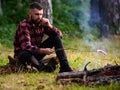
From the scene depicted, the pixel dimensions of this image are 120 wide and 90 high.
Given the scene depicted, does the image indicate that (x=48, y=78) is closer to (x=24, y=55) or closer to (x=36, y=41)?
(x=24, y=55)

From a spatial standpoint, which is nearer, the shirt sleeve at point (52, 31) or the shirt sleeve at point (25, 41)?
the shirt sleeve at point (25, 41)

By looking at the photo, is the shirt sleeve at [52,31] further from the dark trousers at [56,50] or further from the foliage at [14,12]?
the foliage at [14,12]

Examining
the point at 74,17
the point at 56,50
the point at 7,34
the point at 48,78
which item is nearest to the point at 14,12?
the point at 74,17

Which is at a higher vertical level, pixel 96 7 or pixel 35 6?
pixel 35 6

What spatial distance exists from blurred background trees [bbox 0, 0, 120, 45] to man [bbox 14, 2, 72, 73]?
540 cm

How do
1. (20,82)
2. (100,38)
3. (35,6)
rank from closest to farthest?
(20,82)
(35,6)
(100,38)

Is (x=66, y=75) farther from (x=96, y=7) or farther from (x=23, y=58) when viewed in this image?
(x=96, y=7)

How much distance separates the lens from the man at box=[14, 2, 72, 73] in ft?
28.9

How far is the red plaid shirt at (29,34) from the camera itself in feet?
29.4

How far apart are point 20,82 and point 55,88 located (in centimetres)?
92

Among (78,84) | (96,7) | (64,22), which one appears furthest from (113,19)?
(78,84)

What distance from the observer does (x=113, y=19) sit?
58.1 ft

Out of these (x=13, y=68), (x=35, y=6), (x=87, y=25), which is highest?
(x=35, y=6)

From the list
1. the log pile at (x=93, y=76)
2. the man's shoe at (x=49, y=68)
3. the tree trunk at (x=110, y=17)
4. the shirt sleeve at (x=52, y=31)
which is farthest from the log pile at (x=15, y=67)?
the tree trunk at (x=110, y=17)
